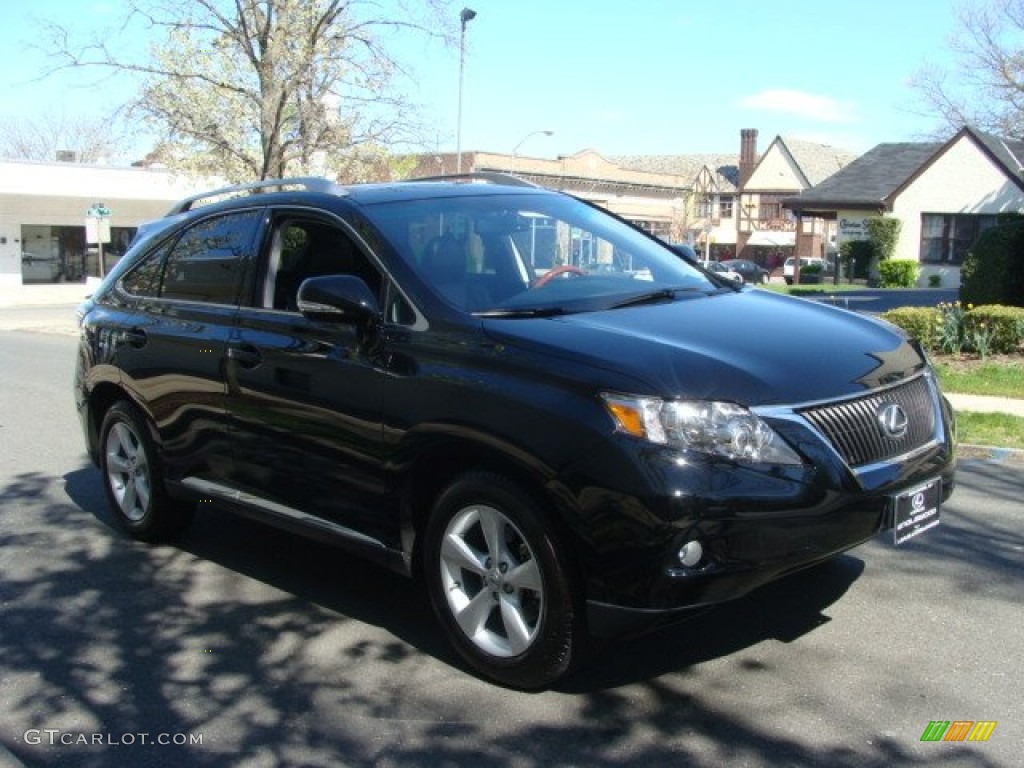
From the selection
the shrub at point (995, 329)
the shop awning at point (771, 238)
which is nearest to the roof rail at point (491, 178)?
the shrub at point (995, 329)

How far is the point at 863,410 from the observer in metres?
3.79

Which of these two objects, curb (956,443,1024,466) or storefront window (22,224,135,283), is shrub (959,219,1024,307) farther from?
storefront window (22,224,135,283)

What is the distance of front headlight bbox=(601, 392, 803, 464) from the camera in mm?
3443

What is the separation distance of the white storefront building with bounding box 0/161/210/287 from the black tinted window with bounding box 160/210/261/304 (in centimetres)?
3863

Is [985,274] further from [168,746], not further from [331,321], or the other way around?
[168,746]

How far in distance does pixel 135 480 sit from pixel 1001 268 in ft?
50.7

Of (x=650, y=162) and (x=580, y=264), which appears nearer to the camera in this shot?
(x=580, y=264)

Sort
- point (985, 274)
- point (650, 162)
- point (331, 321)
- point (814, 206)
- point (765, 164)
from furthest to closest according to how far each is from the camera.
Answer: point (650, 162) < point (765, 164) < point (814, 206) < point (985, 274) < point (331, 321)

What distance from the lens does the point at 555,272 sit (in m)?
4.73

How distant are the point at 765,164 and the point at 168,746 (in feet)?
268

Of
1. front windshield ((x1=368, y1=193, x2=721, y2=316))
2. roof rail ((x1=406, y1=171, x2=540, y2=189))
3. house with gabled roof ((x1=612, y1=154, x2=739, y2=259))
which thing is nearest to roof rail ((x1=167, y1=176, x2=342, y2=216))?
front windshield ((x1=368, y1=193, x2=721, y2=316))

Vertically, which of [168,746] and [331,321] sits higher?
[331,321]

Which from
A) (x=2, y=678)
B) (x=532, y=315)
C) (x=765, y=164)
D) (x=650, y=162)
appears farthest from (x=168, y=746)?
(x=650, y=162)

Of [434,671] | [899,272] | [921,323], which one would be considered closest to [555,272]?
[434,671]
